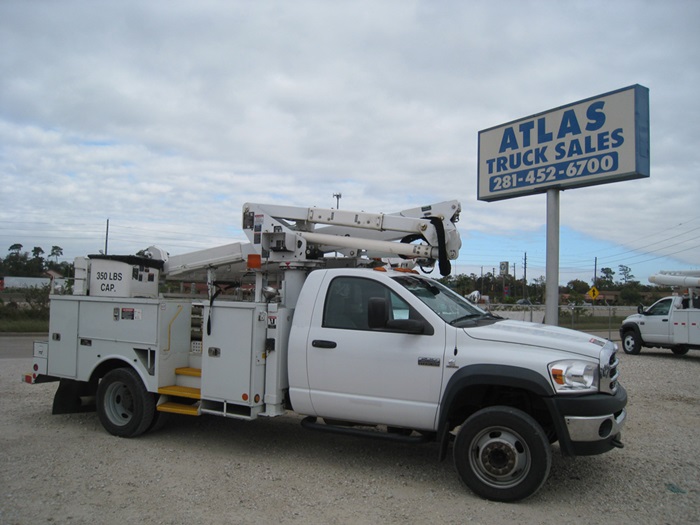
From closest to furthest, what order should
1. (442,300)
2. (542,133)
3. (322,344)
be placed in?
(322,344), (442,300), (542,133)

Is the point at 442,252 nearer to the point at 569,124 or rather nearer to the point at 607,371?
the point at 607,371

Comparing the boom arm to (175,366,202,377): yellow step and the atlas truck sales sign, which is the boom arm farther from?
the atlas truck sales sign

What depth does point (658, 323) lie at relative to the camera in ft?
57.9

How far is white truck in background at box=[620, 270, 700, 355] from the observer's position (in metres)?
16.9

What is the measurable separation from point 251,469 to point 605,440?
10.9 ft

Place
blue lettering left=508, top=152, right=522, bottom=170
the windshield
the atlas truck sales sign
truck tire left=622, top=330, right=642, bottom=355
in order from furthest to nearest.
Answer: truck tire left=622, top=330, right=642, bottom=355 → blue lettering left=508, top=152, right=522, bottom=170 → the atlas truck sales sign → the windshield

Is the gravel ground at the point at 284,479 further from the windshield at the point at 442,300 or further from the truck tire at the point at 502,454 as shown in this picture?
the windshield at the point at 442,300

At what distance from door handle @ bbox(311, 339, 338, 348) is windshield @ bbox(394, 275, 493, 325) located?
898mm

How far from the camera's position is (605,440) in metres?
4.76

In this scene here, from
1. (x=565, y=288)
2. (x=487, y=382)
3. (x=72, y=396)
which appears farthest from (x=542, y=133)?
(x=565, y=288)

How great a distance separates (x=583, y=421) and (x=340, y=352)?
225cm

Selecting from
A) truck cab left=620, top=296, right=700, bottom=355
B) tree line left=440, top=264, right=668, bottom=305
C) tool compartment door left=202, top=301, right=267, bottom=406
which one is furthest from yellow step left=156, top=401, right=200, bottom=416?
tree line left=440, top=264, right=668, bottom=305

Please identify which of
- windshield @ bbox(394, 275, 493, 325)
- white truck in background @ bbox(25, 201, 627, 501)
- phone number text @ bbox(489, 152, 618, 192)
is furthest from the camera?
phone number text @ bbox(489, 152, 618, 192)

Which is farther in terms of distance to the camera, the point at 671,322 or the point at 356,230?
the point at 671,322
